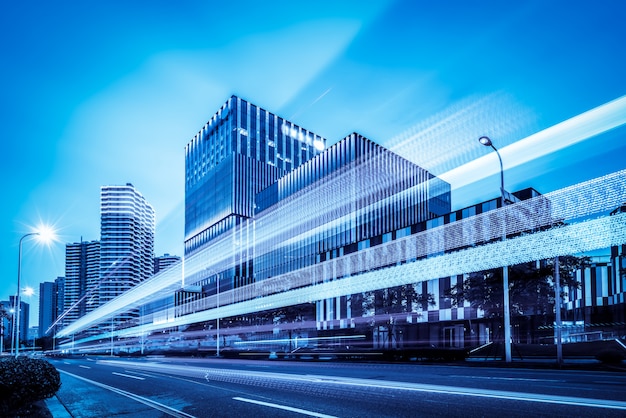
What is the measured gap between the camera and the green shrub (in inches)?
349

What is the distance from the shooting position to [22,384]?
908 cm

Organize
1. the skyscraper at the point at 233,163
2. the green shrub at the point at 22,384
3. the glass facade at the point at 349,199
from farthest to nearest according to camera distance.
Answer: the skyscraper at the point at 233,163
the glass facade at the point at 349,199
the green shrub at the point at 22,384

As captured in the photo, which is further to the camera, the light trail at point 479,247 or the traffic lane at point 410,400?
the light trail at point 479,247

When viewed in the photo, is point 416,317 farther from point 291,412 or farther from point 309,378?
point 291,412

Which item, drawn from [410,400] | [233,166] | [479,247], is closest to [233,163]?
[233,166]

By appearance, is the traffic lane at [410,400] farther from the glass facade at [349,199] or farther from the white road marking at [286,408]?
the glass facade at [349,199]

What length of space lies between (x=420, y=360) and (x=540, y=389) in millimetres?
18993

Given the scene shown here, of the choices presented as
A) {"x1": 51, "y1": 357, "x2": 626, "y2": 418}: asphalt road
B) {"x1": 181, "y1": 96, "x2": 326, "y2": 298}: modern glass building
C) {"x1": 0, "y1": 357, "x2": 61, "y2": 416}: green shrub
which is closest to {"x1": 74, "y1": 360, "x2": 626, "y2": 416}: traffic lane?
{"x1": 51, "y1": 357, "x2": 626, "y2": 418}: asphalt road

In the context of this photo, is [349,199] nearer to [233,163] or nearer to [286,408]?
[233,163]

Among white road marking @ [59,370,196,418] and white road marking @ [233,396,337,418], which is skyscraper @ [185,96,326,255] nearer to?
white road marking @ [59,370,196,418]

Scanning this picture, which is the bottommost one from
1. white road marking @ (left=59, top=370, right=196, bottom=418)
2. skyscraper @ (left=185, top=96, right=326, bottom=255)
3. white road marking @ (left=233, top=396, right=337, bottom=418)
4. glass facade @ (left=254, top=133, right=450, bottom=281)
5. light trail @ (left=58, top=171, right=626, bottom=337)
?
white road marking @ (left=59, top=370, right=196, bottom=418)

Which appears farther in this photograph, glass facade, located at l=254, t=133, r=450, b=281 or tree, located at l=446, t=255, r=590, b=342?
glass facade, located at l=254, t=133, r=450, b=281

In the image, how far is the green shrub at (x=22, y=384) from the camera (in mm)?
8875

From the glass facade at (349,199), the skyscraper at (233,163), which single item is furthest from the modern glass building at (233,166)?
the glass facade at (349,199)
